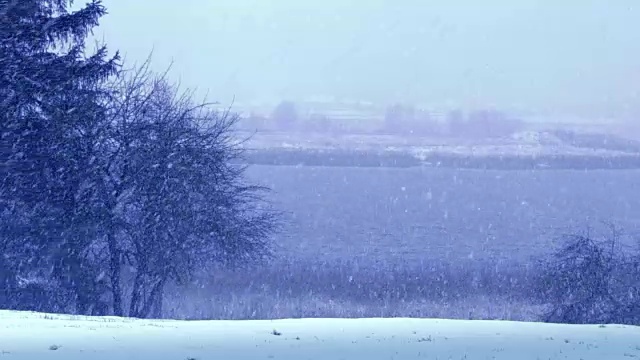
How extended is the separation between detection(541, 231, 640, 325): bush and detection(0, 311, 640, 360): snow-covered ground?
532 inches

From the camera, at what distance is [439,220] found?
4158 inches

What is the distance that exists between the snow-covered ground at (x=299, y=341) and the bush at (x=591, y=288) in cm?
1352

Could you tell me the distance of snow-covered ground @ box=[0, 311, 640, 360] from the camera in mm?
12023

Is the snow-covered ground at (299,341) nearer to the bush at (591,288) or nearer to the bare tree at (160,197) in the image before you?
the bare tree at (160,197)

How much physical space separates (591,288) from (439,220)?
75.3m

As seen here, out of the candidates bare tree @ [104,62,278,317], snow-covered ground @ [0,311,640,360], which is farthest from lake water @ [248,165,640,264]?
snow-covered ground @ [0,311,640,360]

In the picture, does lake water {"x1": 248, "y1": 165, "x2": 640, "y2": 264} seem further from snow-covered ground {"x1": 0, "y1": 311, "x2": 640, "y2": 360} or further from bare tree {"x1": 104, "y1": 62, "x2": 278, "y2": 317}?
snow-covered ground {"x1": 0, "y1": 311, "x2": 640, "y2": 360}

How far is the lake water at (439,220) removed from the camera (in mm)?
67750

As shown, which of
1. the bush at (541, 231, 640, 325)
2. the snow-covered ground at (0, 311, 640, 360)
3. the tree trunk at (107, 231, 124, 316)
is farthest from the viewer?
the bush at (541, 231, 640, 325)

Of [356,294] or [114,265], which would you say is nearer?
[114,265]

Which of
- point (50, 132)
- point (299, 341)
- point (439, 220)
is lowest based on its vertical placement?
point (439, 220)

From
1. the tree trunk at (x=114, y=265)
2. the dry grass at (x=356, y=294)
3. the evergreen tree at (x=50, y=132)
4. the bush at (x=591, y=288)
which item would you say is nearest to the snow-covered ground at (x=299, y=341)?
the evergreen tree at (x=50, y=132)

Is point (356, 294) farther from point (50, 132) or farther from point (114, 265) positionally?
point (50, 132)

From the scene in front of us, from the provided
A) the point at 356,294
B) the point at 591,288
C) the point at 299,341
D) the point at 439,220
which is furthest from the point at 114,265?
the point at 439,220
